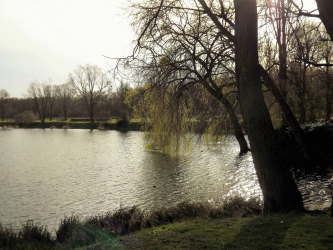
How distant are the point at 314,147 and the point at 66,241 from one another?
465 inches

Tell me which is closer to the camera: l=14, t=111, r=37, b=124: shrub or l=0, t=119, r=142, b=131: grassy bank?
l=0, t=119, r=142, b=131: grassy bank

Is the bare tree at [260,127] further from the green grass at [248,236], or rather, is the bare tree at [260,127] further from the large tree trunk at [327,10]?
the large tree trunk at [327,10]

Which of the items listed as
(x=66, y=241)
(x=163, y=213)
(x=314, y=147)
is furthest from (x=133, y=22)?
(x=314, y=147)

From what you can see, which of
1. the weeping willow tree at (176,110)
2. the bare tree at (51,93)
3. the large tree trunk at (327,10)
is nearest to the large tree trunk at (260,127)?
the large tree trunk at (327,10)

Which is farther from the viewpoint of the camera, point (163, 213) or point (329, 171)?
point (329, 171)

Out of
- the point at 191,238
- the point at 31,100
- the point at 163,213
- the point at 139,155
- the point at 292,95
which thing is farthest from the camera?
the point at 31,100

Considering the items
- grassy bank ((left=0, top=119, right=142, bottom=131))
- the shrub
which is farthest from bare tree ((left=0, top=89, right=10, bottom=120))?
the shrub

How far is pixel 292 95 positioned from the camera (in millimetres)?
12188

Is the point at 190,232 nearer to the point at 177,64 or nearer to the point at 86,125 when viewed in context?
the point at 177,64

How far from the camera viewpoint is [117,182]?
1156 centimetres

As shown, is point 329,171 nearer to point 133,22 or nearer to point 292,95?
point 292,95

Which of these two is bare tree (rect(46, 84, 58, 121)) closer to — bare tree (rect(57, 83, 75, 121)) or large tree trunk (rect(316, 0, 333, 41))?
bare tree (rect(57, 83, 75, 121))

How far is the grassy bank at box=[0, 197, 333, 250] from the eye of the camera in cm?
389

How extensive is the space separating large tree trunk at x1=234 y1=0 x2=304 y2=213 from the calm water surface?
62.1 inches
